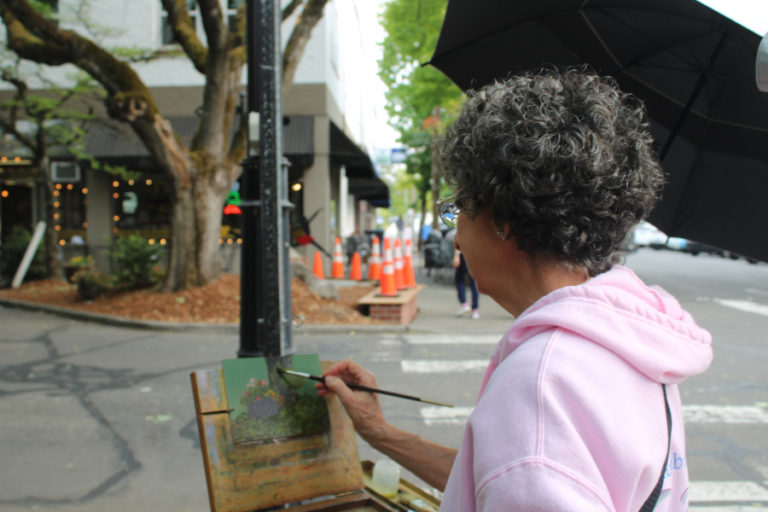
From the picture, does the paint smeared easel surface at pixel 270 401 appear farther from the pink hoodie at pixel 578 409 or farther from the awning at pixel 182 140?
the awning at pixel 182 140

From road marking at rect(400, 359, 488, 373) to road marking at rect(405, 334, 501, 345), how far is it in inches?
39.2

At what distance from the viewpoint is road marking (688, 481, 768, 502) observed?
395 centimetres

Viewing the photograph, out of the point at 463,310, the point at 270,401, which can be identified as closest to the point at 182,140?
the point at 463,310

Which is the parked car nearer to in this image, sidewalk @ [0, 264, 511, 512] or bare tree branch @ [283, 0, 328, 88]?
sidewalk @ [0, 264, 511, 512]

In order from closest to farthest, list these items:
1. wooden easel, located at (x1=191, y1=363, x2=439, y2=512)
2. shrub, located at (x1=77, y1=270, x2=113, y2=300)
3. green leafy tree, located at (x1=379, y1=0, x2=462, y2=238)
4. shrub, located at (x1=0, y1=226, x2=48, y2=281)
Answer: wooden easel, located at (x1=191, y1=363, x2=439, y2=512) < shrub, located at (x1=77, y1=270, x2=113, y2=300) < shrub, located at (x1=0, y1=226, x2=48, y2=281) < green leafy tree, located at (x1=379, y1=0, x2=462, y2=238)

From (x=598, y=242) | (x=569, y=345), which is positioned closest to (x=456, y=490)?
(x=569, y=345)

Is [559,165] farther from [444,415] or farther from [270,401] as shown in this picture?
[444,415]

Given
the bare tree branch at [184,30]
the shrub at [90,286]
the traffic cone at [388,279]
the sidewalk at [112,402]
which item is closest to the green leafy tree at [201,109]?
the bare tree branch at [184,30]

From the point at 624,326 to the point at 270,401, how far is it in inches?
55.4

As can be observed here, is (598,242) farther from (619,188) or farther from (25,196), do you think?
(25,196)

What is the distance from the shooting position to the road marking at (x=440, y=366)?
7.01m

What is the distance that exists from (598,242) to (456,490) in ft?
1.79

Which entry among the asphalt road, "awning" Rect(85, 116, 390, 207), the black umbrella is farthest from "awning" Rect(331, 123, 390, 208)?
the black umbrella

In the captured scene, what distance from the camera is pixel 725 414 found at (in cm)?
561
